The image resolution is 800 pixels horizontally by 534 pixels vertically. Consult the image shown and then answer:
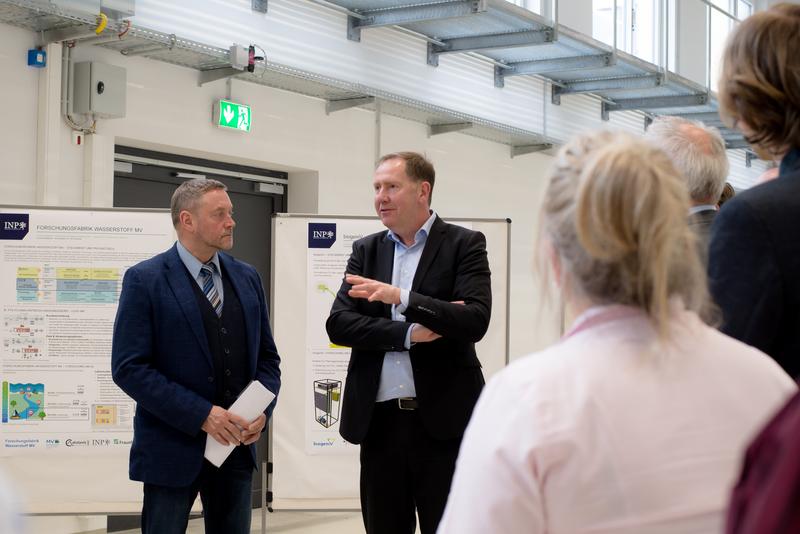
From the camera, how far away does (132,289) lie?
10.9ft

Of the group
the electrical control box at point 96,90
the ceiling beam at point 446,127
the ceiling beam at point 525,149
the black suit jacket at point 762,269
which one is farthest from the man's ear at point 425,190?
the ceiling beam at point 525,149

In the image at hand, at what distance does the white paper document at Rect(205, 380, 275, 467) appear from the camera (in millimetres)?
3297

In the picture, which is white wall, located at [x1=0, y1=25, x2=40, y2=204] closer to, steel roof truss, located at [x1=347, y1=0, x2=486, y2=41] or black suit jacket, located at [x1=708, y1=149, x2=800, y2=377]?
steel roof truss, located at [x1=347, y1=0, x2=486, y2=41]

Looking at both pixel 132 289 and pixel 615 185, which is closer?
pixel 615 185

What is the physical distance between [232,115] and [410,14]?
4.85 feet

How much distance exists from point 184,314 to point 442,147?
481 cm

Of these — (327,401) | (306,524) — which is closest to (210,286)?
(327,401)

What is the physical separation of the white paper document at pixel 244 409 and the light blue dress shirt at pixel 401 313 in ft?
1.52

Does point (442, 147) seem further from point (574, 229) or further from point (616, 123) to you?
point (574, 229)

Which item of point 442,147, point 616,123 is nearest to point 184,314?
point 442,147

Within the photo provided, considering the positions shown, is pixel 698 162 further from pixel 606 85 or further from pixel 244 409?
pixel 606 85

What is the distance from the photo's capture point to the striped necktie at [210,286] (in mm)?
3451

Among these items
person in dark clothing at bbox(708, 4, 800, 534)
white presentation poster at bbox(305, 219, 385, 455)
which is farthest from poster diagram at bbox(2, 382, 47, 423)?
person in dark clothing at bbox(708, 4, 800, 534)

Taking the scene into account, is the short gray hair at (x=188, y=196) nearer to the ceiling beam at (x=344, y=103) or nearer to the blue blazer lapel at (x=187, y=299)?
the blue blazer lapel at (x=187, y=299)
